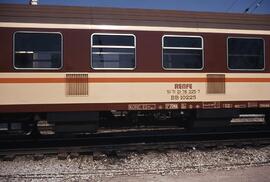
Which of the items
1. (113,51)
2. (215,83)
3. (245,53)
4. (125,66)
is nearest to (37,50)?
(113,51)

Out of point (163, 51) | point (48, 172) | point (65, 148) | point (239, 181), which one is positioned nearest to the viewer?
point (239, 181)

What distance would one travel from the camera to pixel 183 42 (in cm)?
1132

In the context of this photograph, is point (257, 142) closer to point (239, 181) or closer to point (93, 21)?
point (239, 181)

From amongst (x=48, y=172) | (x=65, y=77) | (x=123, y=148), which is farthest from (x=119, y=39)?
(x=48, y=172)

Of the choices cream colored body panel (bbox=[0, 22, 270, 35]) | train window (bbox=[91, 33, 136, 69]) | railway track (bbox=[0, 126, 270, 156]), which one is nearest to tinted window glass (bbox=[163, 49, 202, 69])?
cream colored body panel (bbox=[0, 22, 270, 35])

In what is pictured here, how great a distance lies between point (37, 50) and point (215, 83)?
15.6 ft

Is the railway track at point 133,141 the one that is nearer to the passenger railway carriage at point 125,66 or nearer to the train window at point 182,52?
the passenger railway carriage at point 125,66

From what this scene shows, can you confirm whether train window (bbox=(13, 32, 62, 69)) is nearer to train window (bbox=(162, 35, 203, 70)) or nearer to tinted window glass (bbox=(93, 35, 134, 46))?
tinted window glass (bbox=(93, 35, 134, 46))

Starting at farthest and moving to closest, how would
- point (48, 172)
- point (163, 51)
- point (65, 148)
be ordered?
1. point (163, 51)
2. point (65, 148)
3. point (48, 172)

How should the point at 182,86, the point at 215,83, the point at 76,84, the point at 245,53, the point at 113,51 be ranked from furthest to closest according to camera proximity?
the point at 245,53 → the point at 215,83 → the point at 182,86 → the point at 113,51 → the point at 76,84

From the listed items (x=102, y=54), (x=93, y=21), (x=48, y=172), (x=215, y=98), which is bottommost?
(x=48, y=172)

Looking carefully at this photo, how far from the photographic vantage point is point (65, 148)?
1039 cm

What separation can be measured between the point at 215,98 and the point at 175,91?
3.94 ft

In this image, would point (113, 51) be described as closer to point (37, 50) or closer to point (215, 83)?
point (37, 50)
